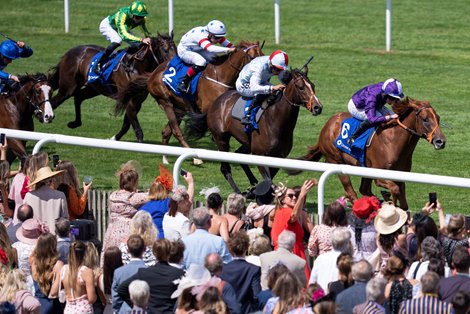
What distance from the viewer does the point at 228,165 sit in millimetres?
16359

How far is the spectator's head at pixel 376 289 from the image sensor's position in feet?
28.8

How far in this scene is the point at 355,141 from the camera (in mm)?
14961

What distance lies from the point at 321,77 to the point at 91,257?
47.0 feet

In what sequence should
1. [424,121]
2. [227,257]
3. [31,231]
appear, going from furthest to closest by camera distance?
[424,121] < [31,231] < [227,257]

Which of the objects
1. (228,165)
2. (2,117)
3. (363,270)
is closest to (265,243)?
(363,270)

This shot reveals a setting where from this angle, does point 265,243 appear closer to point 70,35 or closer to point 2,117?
point 2,117

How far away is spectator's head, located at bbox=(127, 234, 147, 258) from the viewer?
9812mm

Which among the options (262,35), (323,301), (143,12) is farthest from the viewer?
(262,35)

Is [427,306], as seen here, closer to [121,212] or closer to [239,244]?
[239,244]

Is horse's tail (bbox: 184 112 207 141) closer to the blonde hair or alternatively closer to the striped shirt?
the blonde hair

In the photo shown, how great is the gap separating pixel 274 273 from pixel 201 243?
120 centimetres

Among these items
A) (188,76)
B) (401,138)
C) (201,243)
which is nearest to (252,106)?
(401,138)

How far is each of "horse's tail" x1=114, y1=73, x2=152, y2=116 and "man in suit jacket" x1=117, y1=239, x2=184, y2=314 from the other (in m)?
9.48

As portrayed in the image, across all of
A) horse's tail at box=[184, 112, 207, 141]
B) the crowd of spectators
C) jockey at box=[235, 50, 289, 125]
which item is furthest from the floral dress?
horse's tail at box=[184, 112, 207, 141]
